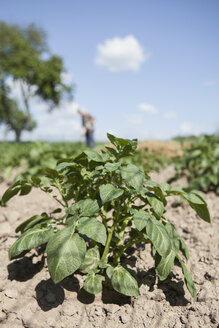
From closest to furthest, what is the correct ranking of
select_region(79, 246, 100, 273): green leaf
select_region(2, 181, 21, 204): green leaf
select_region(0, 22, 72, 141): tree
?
select_region(79, 246, 100, 273): green leaf, select_region(2, 181, 21, 204): green leaf, select_region(0, 22, 72, 141): tree

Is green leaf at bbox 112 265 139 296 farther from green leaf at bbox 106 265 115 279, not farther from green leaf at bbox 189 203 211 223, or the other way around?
green leaf at bbox 189 203 211 223

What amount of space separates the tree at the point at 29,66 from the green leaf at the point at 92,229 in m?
27.7

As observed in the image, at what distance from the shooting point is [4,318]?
1.56 metres

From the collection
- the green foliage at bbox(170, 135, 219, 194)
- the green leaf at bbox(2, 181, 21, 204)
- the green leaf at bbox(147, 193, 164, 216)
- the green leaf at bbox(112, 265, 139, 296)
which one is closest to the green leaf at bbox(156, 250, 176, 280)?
the green leaf at bbox(112, 265, 139, 296)

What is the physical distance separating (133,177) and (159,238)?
0.33 meters

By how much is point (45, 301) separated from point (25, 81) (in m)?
29.9

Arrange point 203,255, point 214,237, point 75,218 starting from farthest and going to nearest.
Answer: point 214,237 < point 203,255 < point 75,218

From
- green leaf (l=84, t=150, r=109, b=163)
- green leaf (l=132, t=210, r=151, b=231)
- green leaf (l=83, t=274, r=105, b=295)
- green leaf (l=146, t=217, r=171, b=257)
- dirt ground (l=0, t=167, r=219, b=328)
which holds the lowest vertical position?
dirt ground (l=0, t=167, r=219, b=328)

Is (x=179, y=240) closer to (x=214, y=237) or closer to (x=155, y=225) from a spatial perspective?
(x=155, y=225)

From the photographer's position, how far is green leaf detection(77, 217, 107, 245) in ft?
4.41

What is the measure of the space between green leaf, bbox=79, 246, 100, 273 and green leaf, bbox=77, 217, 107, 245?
337 mm

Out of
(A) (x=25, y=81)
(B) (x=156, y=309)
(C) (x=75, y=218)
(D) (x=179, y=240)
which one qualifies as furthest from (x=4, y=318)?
(A) (x=25, y=81)

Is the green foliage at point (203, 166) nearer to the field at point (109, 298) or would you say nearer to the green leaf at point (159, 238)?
the field at point (109, 298)

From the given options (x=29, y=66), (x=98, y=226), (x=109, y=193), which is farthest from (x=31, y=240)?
(x=29, y=66)
